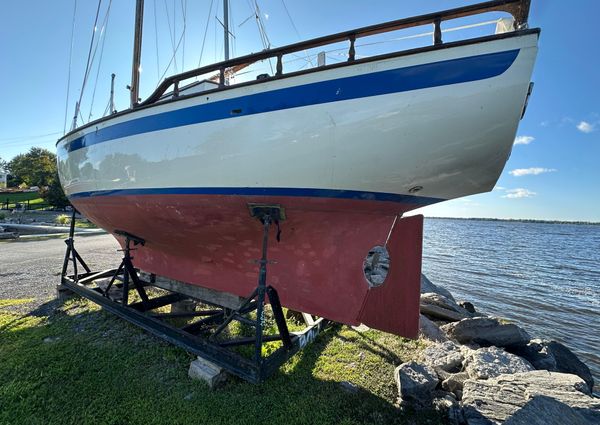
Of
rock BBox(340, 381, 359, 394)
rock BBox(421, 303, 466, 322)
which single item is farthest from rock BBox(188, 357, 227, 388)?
rock BBox(421, 303, 466, 322)

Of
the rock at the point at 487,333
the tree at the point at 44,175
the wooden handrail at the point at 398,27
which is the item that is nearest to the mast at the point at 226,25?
the wooden handrail at the point at 398,27

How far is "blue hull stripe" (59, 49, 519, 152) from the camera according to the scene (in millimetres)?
2334

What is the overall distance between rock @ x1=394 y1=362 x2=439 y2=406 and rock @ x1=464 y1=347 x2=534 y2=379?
0.60 metres

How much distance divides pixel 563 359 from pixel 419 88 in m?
5.70

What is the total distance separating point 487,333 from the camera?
548 cm

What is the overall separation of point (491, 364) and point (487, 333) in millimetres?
1952

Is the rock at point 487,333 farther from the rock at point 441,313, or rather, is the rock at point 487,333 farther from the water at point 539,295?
the water at point 539,295

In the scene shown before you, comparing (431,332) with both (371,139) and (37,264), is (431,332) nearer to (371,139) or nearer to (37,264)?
(371,139)

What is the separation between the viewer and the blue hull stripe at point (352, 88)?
233 centimetres

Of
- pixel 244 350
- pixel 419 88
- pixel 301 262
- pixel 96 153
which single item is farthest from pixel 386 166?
pixel 96 153

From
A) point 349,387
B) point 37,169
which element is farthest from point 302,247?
point 37,169

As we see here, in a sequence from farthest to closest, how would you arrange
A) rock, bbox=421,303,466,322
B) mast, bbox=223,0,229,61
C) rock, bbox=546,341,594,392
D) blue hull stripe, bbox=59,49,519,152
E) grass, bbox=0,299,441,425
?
mast, bbox=223,0,229,61 < rock, bbox=421,303,466,322 < rock, bbox=546,341,594,392 < grass, bbox=0,299,441,425 < blue hull stripe, bbox=59,49,519,152

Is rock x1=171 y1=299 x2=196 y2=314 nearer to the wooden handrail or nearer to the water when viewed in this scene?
the wooden handrail

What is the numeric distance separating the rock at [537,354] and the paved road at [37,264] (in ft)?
28.1
